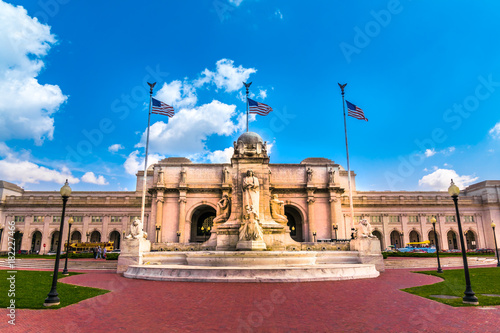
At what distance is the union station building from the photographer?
201ft

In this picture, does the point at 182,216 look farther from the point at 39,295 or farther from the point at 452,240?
the point at 452,240

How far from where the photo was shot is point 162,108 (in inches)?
1217

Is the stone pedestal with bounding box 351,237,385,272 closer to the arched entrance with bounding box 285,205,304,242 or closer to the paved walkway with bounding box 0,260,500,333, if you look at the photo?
the paved walkway with bounding box 0,260,500,333

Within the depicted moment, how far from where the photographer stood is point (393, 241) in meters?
73.0

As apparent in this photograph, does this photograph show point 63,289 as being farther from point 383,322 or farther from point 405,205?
point 405,205

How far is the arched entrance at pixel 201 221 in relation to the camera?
6304cm

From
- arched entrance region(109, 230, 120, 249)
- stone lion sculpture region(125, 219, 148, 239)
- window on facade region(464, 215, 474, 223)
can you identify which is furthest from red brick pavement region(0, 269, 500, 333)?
window on facade region(464, 215, 474, 223)

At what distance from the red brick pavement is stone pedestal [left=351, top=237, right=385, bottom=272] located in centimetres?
944

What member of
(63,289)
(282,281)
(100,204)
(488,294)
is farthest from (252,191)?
(100,204)

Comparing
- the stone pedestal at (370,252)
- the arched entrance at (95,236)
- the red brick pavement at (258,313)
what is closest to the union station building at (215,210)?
the arched entrance at (95,236)

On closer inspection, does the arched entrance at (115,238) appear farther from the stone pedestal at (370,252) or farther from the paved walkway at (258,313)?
the paved walkway at (258,313)

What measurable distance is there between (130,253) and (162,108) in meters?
15.2

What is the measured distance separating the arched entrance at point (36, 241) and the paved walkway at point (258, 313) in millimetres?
69947

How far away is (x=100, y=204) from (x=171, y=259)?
179 ft
